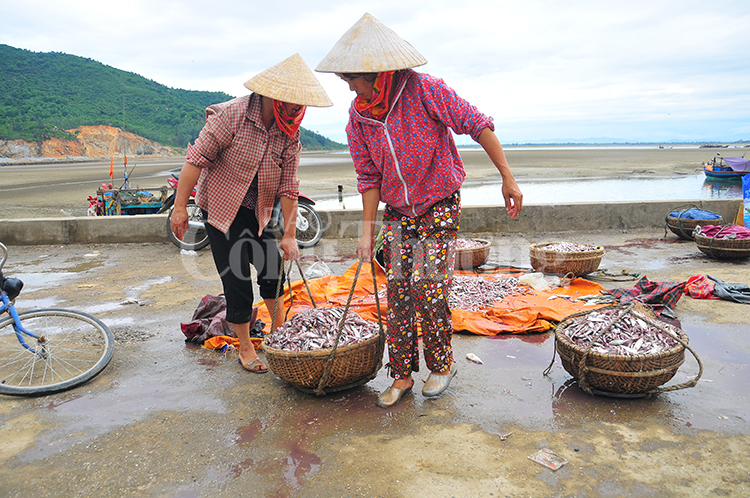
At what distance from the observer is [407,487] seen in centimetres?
220

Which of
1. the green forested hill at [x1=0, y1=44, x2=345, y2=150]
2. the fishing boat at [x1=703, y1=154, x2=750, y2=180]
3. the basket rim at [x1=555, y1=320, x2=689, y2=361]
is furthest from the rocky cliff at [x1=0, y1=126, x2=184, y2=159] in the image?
the basket rim at [x1=555, y1=320, x2=689, y2=361]

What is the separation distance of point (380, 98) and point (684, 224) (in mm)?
6557

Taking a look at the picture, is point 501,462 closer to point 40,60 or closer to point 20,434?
point 20,434

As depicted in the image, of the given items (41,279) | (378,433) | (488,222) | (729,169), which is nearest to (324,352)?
(378,433)

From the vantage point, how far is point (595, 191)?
21.2m

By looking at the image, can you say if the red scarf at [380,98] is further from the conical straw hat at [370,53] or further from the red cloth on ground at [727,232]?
the red cloth on ground at [727,232]

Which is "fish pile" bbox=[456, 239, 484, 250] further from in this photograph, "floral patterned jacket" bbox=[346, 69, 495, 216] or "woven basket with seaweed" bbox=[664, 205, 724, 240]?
"floral patterned jacket" bbox=[346, 69, 495, 216]

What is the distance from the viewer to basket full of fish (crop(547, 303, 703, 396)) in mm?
2805

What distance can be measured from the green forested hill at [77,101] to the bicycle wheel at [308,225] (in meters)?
62.8

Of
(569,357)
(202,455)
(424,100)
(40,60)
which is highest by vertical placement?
(40,60)

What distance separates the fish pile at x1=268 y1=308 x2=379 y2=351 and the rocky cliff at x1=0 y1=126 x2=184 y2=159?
190 ft

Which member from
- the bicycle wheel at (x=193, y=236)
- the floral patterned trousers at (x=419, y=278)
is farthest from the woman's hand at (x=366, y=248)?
the bicycle wheel at (x=193, y=236)

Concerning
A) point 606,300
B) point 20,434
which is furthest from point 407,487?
→ point 606,300

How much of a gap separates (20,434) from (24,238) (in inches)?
275
